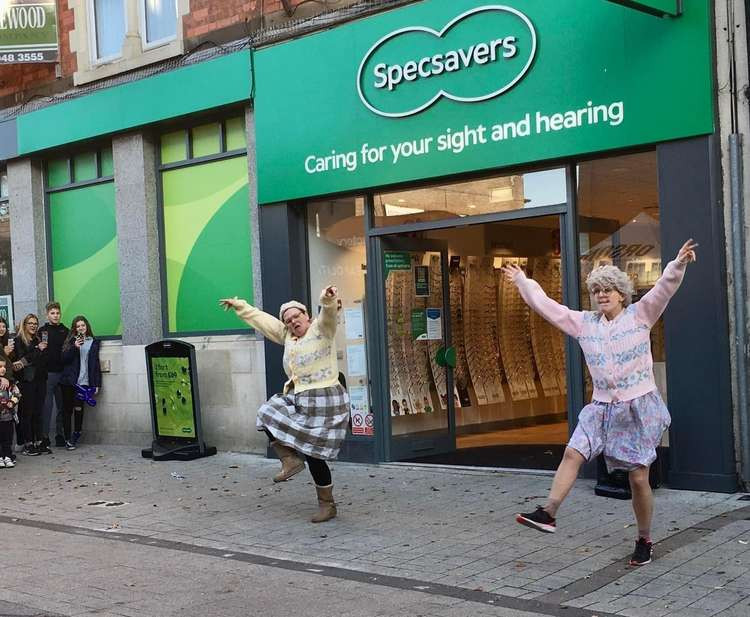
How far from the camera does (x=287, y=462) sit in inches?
296

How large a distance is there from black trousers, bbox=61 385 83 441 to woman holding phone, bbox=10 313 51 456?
292 millimetres

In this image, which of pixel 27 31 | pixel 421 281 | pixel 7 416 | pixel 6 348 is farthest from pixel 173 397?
pixel 27 31

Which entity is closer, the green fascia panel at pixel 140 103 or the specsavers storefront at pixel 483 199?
the specsavers storefront at pixel 483 199

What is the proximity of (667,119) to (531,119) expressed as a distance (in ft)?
4.10

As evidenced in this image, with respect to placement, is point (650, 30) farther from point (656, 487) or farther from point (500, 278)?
point (500, 278)

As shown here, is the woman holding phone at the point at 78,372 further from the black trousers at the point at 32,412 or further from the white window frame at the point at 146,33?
the white window frame at the point at 146,33

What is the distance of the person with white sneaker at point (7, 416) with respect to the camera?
10.9m

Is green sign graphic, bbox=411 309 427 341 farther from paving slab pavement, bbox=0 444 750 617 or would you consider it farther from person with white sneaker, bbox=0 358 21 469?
person with white sneaker, bbox=0 358 21 469

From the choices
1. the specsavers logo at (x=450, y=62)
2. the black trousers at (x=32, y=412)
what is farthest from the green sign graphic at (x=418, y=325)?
the black trousers at (x=32, y=412)

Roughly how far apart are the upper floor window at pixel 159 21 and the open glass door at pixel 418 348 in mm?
4277

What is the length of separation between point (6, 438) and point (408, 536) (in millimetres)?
6119

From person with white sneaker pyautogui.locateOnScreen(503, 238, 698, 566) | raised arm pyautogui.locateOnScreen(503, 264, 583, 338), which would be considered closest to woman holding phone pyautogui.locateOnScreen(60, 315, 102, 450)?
raised arm pyautogui.locateOnScreen(503, 264, 583, 338)

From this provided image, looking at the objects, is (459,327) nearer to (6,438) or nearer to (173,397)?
(173,397)

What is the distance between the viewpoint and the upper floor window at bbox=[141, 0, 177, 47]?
12312 mm
